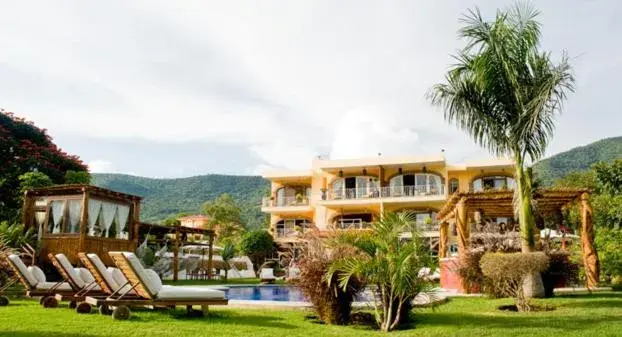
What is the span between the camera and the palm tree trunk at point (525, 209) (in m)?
11.4

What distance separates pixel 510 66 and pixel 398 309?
688 cm

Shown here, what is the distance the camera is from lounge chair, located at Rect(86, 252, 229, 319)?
24.6 feet

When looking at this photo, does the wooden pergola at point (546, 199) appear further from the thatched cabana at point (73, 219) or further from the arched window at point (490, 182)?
the arched window at point (490, 182)

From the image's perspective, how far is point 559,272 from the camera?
1266 centimetres

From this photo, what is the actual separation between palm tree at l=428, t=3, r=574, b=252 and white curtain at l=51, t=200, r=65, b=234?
11.7m

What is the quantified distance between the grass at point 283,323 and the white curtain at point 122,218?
8.45 metres

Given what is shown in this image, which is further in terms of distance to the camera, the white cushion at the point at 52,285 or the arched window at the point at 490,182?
the arched window at the point at 490,182

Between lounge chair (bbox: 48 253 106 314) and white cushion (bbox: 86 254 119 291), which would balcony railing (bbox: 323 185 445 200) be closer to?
lounge chair (bbox: 48 253 106 314)

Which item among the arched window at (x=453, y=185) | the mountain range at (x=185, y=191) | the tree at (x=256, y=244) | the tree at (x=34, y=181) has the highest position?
the mountain range at (x=185, y=191)

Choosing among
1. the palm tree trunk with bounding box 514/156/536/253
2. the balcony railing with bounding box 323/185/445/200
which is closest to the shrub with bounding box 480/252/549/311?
the palm tree trunk with bounding box 514/156/536/253

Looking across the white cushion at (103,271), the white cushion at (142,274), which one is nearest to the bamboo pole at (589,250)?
the white cushion at (142,274)

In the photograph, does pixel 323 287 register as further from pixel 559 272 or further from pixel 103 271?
pixel 559 272

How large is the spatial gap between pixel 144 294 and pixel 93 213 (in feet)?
32.0

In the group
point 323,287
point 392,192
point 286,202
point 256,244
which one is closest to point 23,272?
point 323,287
